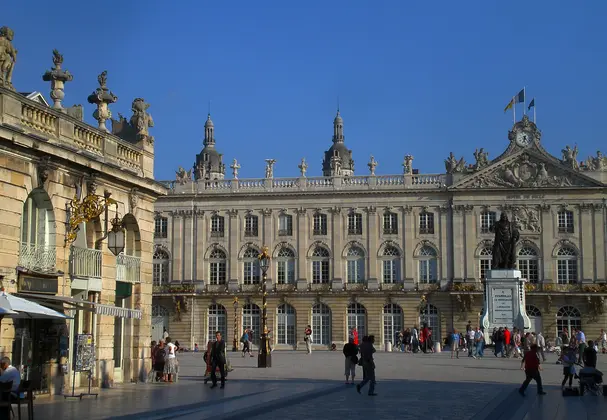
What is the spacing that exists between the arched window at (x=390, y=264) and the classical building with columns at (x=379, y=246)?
0.24 feet

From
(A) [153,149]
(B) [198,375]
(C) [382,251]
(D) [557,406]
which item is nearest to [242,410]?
(D) [557,406]

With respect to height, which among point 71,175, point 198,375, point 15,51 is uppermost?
point 15,51

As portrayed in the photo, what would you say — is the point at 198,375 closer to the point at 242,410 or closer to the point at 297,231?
the point at 242,410

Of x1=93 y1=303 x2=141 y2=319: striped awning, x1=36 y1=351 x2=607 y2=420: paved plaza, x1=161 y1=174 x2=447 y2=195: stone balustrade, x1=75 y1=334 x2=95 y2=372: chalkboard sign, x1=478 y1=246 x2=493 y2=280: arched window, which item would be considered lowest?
x1=36 y1=351 x2=607 y2=420: paved plaza

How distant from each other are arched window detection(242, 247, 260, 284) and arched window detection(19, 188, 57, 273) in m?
51.5

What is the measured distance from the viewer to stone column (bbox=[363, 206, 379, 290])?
71.2 metres

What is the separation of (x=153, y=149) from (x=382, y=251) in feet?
148

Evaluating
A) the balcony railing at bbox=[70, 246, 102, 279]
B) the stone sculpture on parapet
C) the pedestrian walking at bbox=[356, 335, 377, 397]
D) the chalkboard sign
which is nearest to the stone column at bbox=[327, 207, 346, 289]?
the stone sculpture on parapet

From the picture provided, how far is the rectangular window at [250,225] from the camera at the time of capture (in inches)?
2891

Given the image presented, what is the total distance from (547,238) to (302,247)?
1783 centimetres

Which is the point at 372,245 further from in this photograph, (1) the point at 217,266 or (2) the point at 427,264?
(1) the point at 217,266

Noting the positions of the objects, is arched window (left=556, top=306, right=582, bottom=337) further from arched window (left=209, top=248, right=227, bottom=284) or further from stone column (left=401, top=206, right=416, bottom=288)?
Result: arched window (left=209, top=248, right=227, bottom=284)

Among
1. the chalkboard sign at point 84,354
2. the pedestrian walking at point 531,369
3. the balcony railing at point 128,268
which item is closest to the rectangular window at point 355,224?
the balcony railing at point 128,268

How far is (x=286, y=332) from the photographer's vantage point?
72375mm
